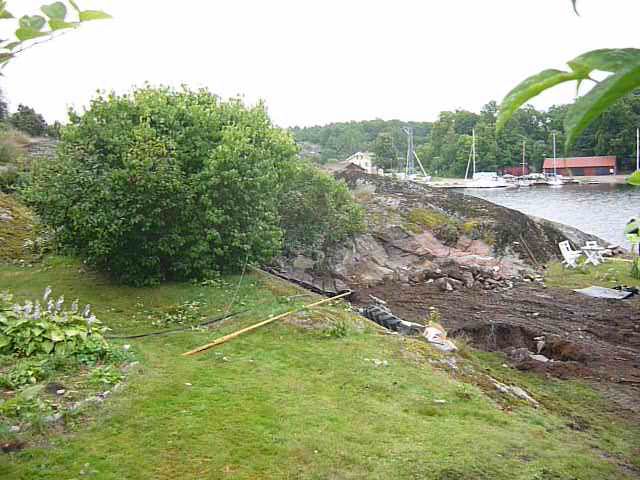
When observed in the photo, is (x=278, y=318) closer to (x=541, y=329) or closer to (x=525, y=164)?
(x=541, y=329)

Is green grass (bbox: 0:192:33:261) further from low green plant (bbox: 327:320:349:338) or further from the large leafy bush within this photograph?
low green plant (bbox: 327:320:349:338)

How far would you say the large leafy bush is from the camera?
9352mm

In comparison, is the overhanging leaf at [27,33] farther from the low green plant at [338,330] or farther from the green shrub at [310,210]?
the green shrub at [310,210]

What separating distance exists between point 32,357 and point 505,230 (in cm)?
1686

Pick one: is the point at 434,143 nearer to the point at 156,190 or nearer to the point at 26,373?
the point at 156,190

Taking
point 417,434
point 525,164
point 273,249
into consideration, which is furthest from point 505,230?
point 525,164

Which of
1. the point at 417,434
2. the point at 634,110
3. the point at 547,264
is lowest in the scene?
the point at 547,264

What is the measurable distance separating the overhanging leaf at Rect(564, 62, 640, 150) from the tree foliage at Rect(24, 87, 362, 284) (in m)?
9.10

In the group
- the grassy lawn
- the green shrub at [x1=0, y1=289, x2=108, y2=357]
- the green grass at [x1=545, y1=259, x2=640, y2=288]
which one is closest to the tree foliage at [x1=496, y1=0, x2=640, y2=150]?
the grassy lawn

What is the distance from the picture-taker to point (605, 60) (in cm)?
63

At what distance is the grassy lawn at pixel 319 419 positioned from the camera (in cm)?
423

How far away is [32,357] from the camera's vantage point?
5.62 meters

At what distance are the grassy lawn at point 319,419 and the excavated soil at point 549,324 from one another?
0.74m

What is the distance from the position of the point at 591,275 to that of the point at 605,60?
18179 mm
